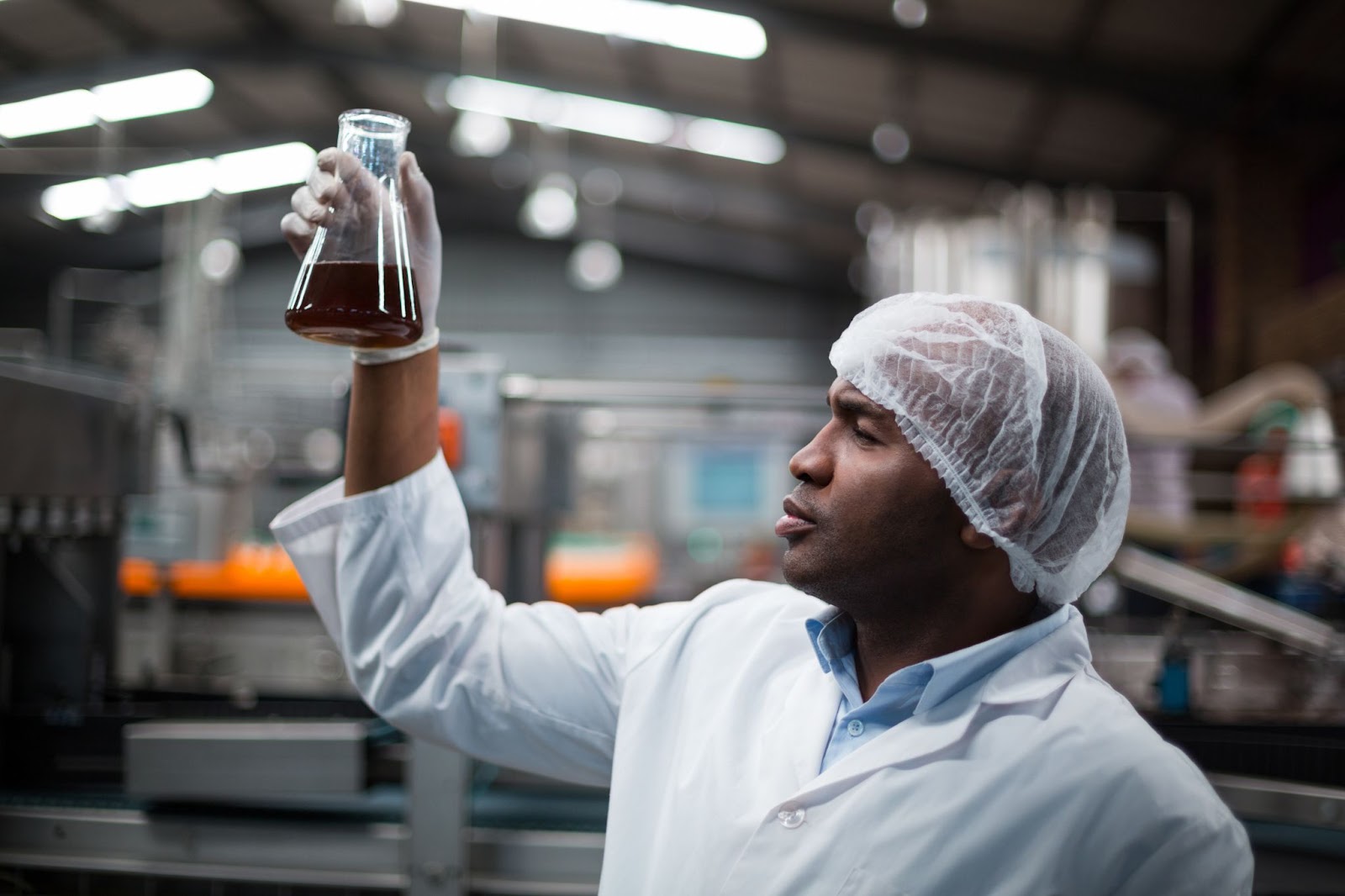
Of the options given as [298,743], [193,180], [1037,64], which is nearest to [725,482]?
[1037,64]

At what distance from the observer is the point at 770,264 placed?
12.7 meters

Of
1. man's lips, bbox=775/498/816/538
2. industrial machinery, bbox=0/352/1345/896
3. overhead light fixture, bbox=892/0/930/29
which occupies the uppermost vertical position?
overhead light fixture, bbox=892/0/930/29

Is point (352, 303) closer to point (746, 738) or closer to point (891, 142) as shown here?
point (746, 738)

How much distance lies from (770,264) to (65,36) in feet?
25.2

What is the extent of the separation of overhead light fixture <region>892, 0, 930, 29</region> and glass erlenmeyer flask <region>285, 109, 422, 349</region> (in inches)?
225

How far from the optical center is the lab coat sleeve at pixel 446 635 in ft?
3.58

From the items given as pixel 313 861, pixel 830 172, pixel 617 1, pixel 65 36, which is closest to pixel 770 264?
pixel 830 172

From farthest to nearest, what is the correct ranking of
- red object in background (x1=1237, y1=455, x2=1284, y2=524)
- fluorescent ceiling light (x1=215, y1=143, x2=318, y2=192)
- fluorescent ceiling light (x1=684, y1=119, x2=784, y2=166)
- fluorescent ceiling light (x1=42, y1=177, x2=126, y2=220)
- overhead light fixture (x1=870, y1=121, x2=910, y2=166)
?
fluorescent ceiling light (x1=215, y1=143, x2=318, y2=192)
fluorescent ceiling light (x1=684, y1=119, x2=784, y2=166)
overhead light fixture (x1=870, y1=121, x2=910, y2=166)
fluorescent ceiling light (x1=42, y1=177, x2=126, y2=220)
red object in background (x1=1237, y1=455, x2=1284, y2=524)

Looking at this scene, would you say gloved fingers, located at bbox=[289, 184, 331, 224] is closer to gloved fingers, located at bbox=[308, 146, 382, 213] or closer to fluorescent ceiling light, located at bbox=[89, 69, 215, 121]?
gloved fingers, located at bbox=[308, 146, 382, 213]

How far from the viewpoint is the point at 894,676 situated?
0.98m

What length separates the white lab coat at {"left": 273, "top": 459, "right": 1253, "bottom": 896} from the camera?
2.88 ft

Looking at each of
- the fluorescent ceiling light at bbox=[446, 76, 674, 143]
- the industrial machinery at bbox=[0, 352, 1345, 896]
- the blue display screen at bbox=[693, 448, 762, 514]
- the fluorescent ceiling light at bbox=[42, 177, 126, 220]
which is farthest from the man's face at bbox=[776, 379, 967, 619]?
the blue display screen at bbox=[693, 448, 762, 514]

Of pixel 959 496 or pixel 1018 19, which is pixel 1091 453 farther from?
pixel 1018 19

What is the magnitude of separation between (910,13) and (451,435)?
526 cm
